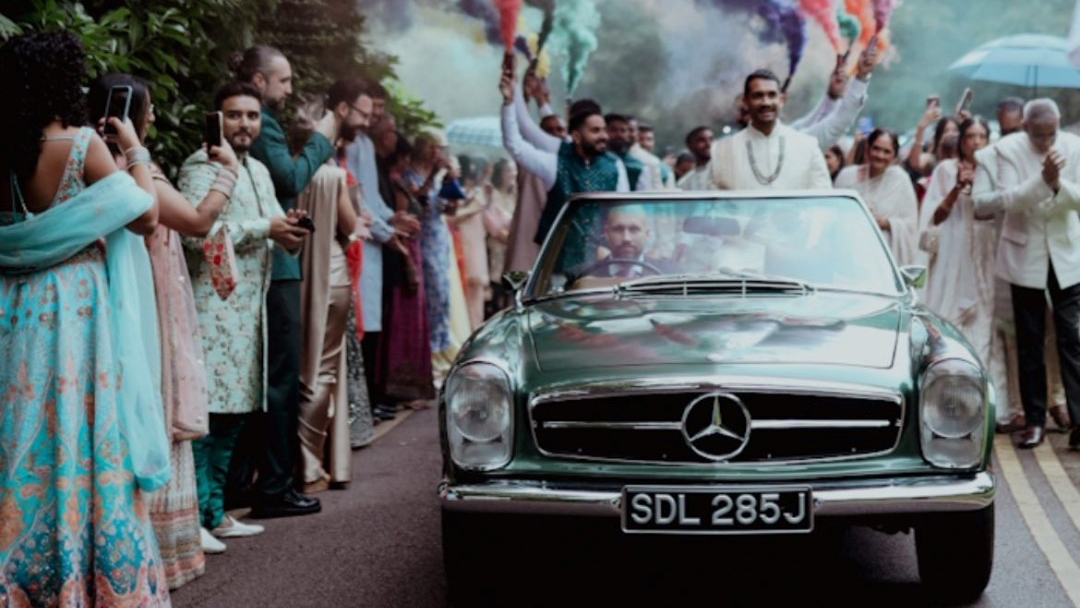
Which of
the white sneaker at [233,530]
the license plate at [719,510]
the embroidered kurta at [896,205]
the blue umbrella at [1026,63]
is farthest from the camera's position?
the blue umbrella at [1026,63]

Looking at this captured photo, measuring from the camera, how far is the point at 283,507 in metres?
8.39

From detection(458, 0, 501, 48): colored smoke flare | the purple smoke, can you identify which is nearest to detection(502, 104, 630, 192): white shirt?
the purple smoke

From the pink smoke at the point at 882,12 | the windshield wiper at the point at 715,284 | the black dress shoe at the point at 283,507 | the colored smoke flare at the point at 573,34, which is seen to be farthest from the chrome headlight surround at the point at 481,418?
the colored smoke flare at the point at 573,34

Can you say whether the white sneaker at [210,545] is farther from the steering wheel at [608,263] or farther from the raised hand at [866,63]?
the raised hand at [866,63]

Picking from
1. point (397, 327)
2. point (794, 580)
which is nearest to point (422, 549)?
point (794, 580)

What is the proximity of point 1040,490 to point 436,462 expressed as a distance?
335cm

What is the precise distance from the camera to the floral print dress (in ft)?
17.8

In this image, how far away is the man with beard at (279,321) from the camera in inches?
324

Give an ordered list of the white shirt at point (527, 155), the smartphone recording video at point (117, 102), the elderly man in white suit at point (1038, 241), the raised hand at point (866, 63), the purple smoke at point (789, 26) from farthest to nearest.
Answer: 1. the purple smoke at point (789, 26)
2. the white shirt at point (527, 155)
3. the raised hand at point (866, 63)
4. the elderly man in white suit at point (1038, 241)
5. the smartphone recording video at point (117, 102)

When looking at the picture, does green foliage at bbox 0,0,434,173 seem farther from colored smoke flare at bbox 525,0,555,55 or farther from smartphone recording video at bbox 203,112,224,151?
colored smoke flare at bbox 525,0,555,55

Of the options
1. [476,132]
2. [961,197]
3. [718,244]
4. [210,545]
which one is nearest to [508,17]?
[961,197]

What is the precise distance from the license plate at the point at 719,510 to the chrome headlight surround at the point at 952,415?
0.49 meters

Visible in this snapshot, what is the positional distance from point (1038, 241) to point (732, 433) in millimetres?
5545

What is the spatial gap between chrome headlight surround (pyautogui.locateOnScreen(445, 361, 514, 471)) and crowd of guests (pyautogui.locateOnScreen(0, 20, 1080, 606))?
37.6 inches
